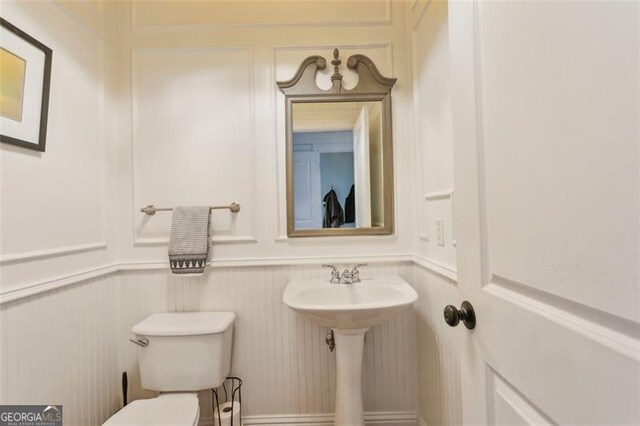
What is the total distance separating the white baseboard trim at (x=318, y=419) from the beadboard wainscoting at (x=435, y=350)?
3.4 inches

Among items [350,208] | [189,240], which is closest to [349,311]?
[350,208]

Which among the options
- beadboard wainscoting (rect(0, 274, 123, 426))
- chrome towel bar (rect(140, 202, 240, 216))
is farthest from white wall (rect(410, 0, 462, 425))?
beadboard wainscoting (rect(0, 274, 123, 426))

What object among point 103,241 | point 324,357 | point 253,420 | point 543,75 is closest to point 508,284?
point 543,75

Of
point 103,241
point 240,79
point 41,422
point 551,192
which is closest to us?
point 551,192

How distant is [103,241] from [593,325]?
1.88 m

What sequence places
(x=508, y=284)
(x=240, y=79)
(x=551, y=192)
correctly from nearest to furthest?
(x=551, y=192) → (x=508, y=284) → (x=240, y=79)

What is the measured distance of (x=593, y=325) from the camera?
0.42 metres

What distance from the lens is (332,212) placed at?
1666 mm

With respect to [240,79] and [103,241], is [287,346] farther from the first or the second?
[240,79]

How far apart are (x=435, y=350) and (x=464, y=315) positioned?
791 mm

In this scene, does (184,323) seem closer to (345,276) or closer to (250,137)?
(345,276)

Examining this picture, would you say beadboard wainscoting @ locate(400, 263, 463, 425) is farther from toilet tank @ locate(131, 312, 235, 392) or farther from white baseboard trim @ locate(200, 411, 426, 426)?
toilet tank @ locate(131, 312, 235, 392)

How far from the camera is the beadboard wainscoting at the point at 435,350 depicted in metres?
1.22

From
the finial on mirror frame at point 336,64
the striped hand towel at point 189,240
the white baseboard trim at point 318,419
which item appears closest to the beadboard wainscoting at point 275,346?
the white baseboard trim at point 318,419
